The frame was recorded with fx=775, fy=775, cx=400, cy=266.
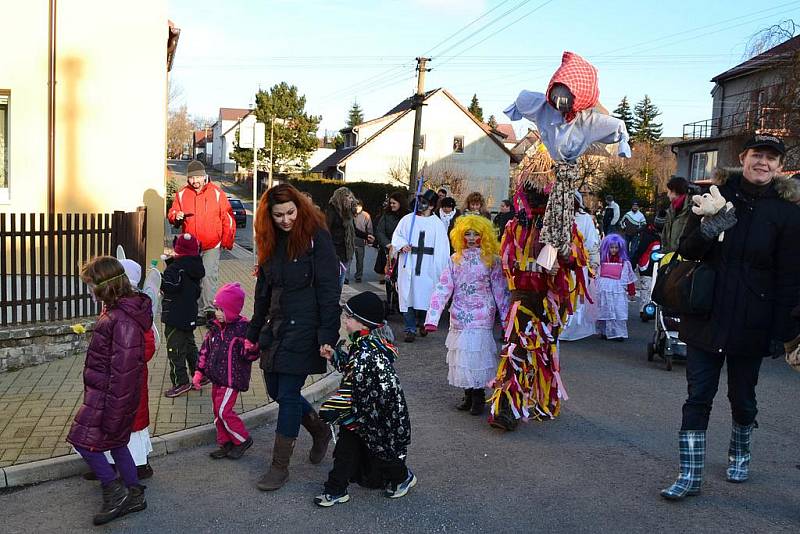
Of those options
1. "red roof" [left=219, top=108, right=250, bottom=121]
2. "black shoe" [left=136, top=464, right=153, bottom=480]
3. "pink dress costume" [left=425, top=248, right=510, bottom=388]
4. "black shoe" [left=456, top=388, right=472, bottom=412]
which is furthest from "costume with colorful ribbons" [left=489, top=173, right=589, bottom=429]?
"red roof" [left=219, top=108, right=250, bottom=121]

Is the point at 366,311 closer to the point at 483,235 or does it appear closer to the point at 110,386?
the point at 110,386

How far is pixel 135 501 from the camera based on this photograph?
4.58 metres

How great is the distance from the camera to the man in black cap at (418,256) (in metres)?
10.1

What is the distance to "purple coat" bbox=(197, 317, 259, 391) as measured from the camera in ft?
17.7

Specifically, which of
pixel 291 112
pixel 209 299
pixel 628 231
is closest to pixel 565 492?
pixel 209 299

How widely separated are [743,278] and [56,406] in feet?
17.3

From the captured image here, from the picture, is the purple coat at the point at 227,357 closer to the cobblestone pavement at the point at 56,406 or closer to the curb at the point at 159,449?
Answer: the curb at the point at 159,449

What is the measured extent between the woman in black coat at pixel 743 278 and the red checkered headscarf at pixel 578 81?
4.64 feet

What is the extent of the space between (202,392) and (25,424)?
1491mm

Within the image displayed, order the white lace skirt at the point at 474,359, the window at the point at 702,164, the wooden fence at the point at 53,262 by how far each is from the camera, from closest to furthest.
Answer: the white lace skirt at the point at 474,359 → the wooden fence at the point at 53,262 → the window at the point at 702,164

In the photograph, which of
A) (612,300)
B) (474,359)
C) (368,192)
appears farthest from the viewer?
(368,192)

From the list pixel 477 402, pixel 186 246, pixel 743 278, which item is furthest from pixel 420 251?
pixel 743 278

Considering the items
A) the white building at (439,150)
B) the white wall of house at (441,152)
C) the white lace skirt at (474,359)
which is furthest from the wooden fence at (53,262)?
the white wall of house at (441,152)

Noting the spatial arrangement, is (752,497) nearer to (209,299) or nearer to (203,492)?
(203,492)
